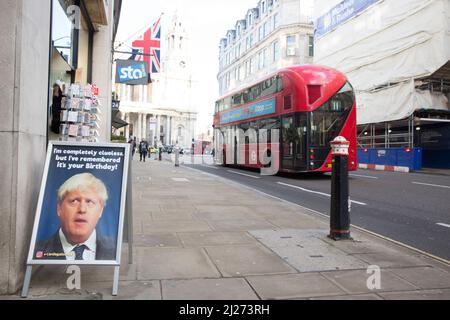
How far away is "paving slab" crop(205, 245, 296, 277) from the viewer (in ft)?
14.5

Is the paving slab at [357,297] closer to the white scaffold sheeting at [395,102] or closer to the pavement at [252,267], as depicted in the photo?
the pavement at [252,267]

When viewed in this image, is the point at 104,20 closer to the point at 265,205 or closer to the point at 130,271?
the point at 265,205

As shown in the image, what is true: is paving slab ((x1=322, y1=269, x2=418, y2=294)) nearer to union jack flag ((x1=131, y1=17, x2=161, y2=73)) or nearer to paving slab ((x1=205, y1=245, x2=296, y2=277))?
paving slab ((x1=205, y1=245, x2=296, y2=277))

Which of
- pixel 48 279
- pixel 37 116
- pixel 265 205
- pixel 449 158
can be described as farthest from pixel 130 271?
pixel 449 158

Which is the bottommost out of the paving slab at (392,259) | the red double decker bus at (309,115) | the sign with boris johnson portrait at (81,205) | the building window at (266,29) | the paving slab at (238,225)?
the paving slab at (392,259)

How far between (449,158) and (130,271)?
23.8 meters

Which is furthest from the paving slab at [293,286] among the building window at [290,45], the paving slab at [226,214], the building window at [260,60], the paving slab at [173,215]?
the building window at [260,60]

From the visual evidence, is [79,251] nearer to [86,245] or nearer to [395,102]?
[86,245]

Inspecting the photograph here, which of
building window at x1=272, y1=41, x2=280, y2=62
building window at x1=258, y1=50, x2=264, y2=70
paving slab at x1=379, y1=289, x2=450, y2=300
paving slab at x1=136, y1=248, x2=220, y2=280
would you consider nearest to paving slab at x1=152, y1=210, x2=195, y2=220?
paving slab at x1=136, y1=248, x2=220, y2=280

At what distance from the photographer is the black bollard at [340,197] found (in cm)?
584

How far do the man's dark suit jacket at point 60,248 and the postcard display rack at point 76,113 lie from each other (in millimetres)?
2895

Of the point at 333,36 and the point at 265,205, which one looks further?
the point at 333,36

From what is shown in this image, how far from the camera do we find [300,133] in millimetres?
15812

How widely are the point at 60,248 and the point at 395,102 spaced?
25538 millimetres
